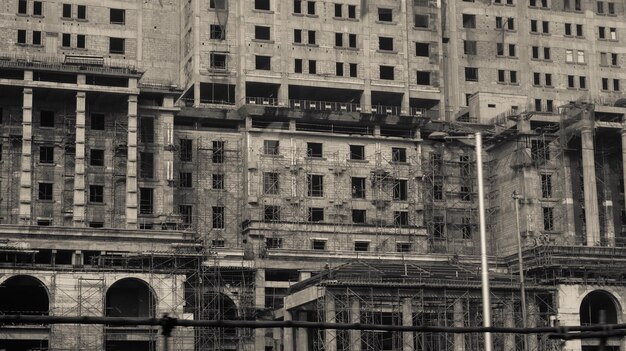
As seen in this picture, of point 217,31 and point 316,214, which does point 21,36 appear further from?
point 316,214

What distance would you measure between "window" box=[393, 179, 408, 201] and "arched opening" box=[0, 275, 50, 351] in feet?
103

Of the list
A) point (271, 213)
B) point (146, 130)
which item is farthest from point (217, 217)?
point (146, 130)

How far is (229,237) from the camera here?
4077 inches

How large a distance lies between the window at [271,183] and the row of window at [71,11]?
1811 cm

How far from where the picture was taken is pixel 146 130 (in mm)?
100500

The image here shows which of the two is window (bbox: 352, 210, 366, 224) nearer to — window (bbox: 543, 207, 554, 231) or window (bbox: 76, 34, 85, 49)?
window (bbox: 543, 207, 554, 231)

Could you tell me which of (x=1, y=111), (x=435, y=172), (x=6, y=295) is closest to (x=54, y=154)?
(x=1, y=111)

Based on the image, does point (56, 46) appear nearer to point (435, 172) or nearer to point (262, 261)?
point (262, 261)

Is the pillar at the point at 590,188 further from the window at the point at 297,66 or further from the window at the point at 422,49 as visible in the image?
the window at the point at 297,66

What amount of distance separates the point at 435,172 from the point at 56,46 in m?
34.5

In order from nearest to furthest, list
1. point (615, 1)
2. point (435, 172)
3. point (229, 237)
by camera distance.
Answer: point (229, 237), point (435, 172), point (615, 1)

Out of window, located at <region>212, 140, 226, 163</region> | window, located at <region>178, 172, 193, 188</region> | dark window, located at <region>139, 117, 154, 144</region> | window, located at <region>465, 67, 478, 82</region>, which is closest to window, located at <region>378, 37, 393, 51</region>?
window, located at <region>465, 67, 478, 82</region>

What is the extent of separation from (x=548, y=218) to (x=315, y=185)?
20297 mm

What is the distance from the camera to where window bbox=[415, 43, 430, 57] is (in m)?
114
